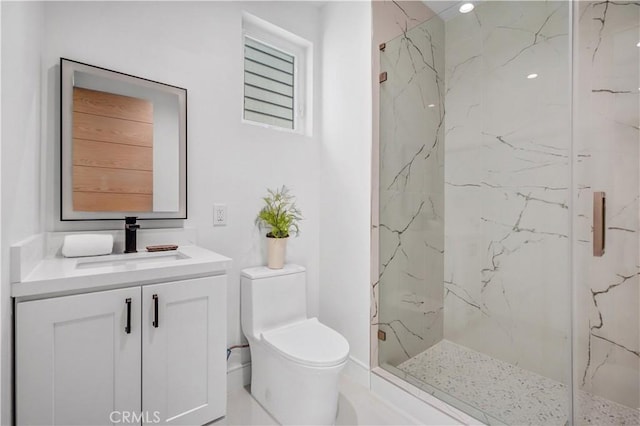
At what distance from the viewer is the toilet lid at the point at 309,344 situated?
4.72ft

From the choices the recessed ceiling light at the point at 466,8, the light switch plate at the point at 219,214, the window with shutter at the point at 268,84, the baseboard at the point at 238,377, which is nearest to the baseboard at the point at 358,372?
the baseboard at the point at 238,377

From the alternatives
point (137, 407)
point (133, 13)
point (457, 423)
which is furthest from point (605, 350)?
point (133, 13)

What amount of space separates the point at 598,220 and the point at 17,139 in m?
2.21

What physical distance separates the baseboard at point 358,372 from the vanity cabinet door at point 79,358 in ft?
3.97

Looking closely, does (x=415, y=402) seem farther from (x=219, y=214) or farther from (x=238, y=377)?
(x=219, y=214)

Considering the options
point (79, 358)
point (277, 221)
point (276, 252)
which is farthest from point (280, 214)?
point (79, 358)

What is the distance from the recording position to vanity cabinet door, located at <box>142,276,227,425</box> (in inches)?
48.1

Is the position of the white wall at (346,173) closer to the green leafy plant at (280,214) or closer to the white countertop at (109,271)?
the green leafy plant at (280,214)

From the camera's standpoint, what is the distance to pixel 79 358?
1081 millimetres

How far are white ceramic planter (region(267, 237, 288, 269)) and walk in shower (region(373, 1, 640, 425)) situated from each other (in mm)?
590

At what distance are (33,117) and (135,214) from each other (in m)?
0.55

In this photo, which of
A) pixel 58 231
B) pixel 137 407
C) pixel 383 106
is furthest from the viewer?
pixel 383 106

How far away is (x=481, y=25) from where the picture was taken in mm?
1954

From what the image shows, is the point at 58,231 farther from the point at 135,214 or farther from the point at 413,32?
the point at 413,32
